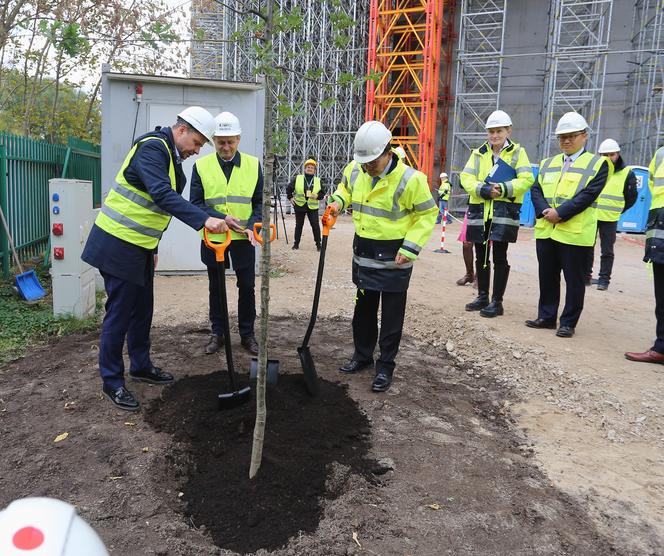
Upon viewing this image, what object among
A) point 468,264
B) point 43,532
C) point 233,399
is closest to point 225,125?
point 233,399

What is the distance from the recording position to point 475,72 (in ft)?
71.3

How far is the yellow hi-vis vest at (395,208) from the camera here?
397 centimetres

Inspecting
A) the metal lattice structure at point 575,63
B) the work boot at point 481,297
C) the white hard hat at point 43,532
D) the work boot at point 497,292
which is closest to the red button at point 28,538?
the white hard hat at point 43,532

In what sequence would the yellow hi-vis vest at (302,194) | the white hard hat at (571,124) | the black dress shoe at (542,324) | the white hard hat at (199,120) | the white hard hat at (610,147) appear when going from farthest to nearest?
the yellow hi-vis vest at (302,194), the white hard hat at (610,147), the black dress shoe at (542,324), the white hard hat at (571,124), the white hard hat at (199,120)

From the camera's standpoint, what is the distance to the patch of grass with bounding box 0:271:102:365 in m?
4.95

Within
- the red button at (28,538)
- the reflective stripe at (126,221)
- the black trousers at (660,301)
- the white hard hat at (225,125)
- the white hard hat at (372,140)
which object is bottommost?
the black trousers at (660,301)

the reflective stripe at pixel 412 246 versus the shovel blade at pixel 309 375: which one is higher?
the reflective stripe at pixel 412 246

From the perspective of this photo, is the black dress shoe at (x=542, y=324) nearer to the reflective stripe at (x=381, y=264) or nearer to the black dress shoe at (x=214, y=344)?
the reflective stripe at (x=381, y=264)

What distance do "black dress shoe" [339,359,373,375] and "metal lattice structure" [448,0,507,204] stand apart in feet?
57.3

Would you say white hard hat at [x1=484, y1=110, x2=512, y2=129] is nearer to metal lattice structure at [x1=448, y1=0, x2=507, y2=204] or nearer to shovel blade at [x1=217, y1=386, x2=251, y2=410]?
shovel blade at [x1=217, y1=386, x2=251, y2=410]

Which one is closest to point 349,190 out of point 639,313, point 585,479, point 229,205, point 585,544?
point 229,205

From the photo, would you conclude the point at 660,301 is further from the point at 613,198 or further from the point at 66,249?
the point at 66,249

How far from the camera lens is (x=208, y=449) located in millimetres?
3152

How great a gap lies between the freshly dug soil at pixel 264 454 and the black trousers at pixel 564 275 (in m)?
2.75
